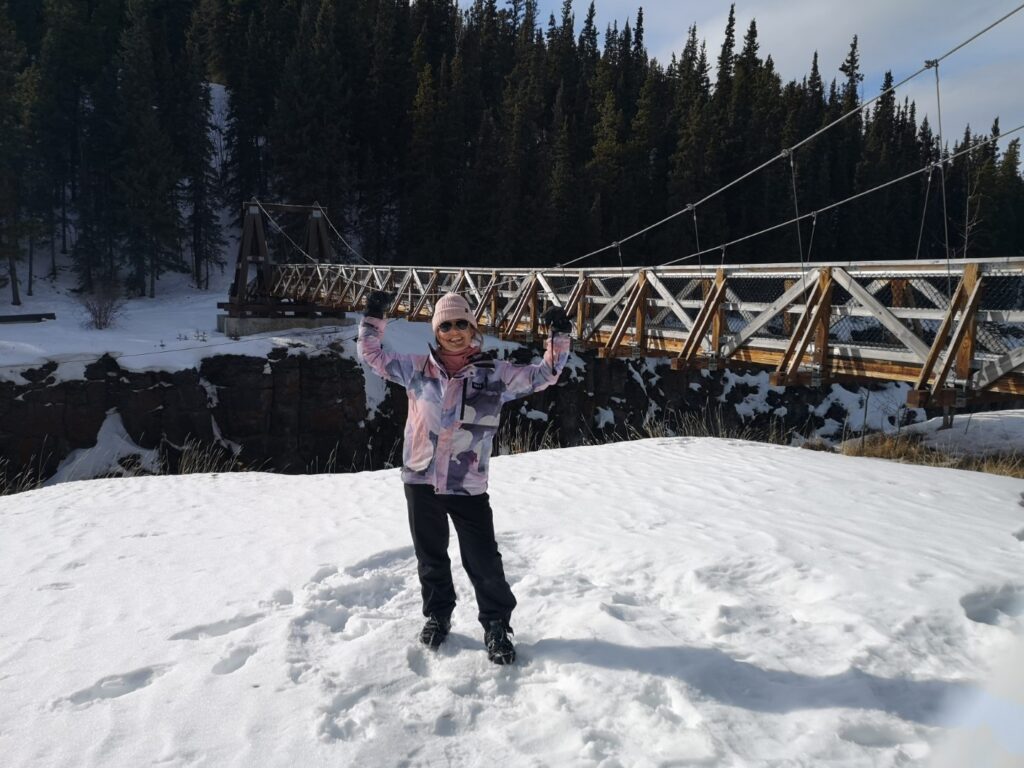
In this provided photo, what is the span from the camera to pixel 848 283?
6457 mm

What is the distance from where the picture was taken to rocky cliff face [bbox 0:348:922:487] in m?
13.6

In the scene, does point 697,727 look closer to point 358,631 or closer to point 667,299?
point 358,631

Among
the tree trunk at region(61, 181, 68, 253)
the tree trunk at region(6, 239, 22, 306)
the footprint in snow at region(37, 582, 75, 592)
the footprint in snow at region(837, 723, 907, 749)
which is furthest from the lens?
the tree trunk at region(61, 181, 68, 253)

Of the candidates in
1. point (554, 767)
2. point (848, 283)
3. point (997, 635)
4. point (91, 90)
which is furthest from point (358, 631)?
point (91, 90)

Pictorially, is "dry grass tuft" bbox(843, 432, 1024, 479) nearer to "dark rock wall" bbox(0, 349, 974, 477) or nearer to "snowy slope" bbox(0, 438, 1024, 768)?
"snowy slope" bbox(0, 438, 1024, 768)

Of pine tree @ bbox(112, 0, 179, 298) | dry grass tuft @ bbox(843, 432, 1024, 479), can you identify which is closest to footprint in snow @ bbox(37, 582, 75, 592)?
dry grass tuft @ bbox(843, 432, 1024, 479)

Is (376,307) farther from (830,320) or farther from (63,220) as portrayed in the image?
(63,220)

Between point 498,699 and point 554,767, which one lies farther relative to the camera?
point 498,699

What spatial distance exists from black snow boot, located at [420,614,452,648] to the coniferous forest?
1042 inches

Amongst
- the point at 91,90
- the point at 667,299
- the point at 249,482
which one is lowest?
the point at 249,482

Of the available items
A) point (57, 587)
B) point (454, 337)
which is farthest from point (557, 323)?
point (57, 587)

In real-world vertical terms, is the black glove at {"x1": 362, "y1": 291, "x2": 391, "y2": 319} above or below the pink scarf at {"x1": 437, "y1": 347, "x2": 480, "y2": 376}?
above

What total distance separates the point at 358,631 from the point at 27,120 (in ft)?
108

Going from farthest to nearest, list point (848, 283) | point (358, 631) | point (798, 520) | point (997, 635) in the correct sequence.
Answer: point (848, 283)
point (798, 520)
point (358, 631)
point (997, 635)
